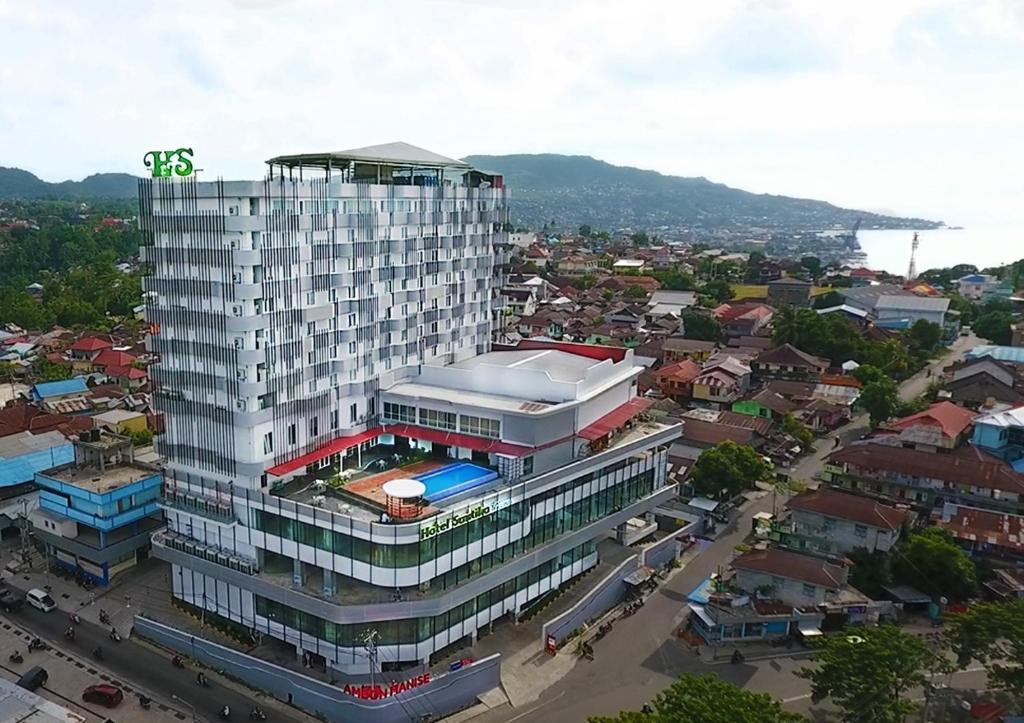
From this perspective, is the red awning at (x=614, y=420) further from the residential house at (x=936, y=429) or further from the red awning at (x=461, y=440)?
the residential house at (x=936, y=429)

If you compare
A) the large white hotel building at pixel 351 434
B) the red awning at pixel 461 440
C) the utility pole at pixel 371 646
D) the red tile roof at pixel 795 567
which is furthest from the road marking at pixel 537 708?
the red tile roof at pixel 795 567

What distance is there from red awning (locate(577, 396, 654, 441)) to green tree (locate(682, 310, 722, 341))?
63315mm

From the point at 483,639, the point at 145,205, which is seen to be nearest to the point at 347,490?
the point at 483,639

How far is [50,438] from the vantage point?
6550 centimetres

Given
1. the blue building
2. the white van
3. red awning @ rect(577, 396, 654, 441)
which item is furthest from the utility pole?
the white van

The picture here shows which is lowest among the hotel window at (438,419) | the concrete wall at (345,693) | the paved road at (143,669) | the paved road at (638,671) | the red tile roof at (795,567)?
the paved road at (143,669)

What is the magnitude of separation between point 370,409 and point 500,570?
14211mm

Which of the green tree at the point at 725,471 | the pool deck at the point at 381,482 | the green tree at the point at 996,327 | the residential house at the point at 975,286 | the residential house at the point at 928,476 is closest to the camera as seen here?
the pool deck at the point at 381,482

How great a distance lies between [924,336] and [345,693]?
10863 cm

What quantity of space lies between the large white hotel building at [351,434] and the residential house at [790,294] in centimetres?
10864

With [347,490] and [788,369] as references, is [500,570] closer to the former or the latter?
[347,490]

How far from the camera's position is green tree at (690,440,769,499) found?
62.2 metres

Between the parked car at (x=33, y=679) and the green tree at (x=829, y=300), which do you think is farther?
the green tree at (x=829, y=300)

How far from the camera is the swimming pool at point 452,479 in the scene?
42.3m
